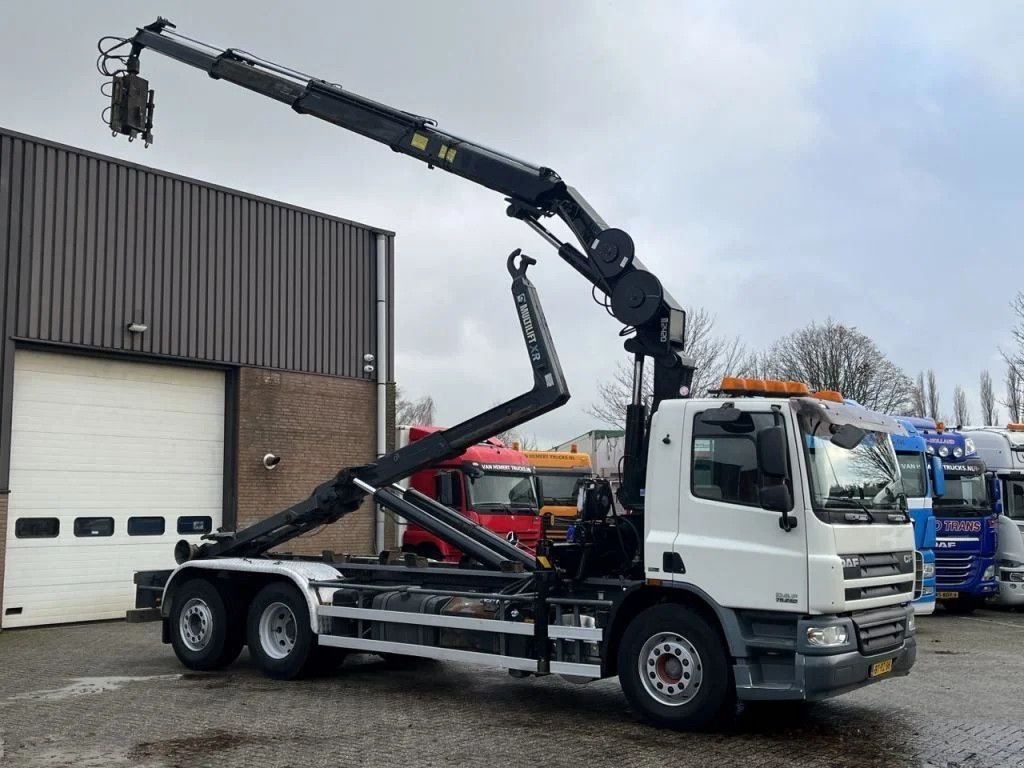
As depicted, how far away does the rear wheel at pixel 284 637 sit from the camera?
1048cm

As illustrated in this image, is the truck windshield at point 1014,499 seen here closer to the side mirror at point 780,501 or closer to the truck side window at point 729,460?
the truck side window at point 729,460

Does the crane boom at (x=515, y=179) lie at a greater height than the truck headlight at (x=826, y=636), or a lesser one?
greater

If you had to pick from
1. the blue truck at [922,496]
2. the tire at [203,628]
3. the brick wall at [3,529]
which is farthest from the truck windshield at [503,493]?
the tire at [203,628]

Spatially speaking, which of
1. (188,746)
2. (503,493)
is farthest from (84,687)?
(503,493)

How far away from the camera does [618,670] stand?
8.36 metres

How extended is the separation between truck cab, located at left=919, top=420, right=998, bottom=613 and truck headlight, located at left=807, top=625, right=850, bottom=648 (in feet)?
35.5

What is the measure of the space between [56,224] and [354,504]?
769 cm

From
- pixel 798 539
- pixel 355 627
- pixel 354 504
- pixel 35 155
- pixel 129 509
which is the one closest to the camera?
pixel 798 539

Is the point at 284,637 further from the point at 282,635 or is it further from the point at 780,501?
the point at 780,501

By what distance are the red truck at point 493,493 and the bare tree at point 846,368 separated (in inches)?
781

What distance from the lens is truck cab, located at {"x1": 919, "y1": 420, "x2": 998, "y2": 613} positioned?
57.6ft

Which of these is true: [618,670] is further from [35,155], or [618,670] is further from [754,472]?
[35,155]

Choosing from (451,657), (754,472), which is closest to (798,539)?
(754,472)

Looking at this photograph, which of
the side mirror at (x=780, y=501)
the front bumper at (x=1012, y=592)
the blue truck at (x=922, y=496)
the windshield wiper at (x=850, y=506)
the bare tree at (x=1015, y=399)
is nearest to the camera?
the side mirror at (x=780, y=501)
